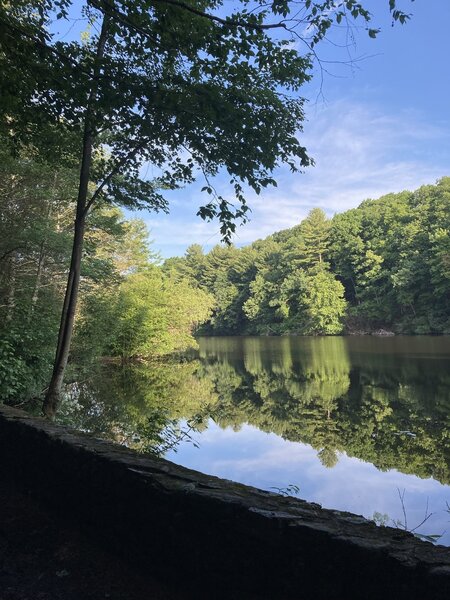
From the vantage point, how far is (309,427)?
462 inches

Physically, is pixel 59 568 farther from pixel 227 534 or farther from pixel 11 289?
pixel 11 289

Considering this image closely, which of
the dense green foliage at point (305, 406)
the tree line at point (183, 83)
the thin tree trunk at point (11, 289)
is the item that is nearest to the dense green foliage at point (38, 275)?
the thin tree trunk at point (11, 289)

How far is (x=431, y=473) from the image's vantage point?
830cm

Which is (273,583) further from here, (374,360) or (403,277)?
(403,277)

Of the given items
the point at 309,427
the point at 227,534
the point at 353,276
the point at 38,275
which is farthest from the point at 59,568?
the point at 353,276

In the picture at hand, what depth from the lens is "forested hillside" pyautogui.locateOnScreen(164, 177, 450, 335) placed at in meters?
48.8

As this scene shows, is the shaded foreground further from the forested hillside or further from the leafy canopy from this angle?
the forested hillside

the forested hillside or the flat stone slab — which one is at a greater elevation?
the forested hillside

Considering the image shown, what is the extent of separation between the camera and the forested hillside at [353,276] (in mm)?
48781

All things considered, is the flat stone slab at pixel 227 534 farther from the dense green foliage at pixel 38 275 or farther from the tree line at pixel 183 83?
the dense green foliage at pixel 38 275

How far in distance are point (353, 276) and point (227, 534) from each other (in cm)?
6279

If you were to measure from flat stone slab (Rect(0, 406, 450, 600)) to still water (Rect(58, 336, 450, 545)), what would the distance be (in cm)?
301

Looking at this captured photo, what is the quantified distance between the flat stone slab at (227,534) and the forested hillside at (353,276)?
46.9 metres

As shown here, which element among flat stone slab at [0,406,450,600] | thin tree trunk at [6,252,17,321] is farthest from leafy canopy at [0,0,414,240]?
thin tree trunk at [6,252,17,321]
